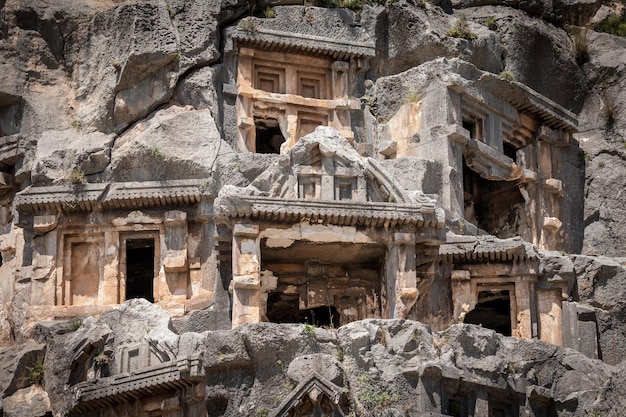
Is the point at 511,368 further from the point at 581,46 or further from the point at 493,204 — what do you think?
the point at 581,46

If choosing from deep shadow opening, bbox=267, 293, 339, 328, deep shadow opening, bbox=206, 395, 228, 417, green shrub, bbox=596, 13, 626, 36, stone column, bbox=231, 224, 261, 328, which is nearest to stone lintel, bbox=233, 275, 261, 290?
stone column, bbox=231, 224, 261, 328

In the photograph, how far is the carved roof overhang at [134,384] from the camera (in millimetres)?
22812

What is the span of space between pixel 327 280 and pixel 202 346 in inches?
189

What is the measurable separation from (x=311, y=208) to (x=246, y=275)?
6.29 ft

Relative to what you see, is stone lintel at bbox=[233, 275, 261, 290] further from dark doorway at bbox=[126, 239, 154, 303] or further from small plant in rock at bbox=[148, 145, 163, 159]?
dark doorway at bbox=[126, 239, 154, 303]

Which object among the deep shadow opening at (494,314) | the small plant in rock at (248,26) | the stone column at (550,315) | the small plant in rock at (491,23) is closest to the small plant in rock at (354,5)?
the small plant in rock at (248,26)

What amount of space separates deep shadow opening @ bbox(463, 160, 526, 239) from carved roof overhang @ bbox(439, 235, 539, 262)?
4.09 m

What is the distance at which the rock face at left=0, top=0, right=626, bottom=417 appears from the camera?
22.8 m

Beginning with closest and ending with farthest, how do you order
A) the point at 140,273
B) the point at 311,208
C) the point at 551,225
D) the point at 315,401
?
the point at 315,401
the point at 311,208
the point at 551,225
the point at 140,273

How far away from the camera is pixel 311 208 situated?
→ 24.6 meters

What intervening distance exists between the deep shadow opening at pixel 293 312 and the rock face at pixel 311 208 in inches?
2.8

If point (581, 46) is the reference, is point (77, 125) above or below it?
below

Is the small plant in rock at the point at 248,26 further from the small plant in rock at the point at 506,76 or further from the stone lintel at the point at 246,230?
the stone lintel at the point at 246,230

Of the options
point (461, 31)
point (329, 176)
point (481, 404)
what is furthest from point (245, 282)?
point (461, 31)
